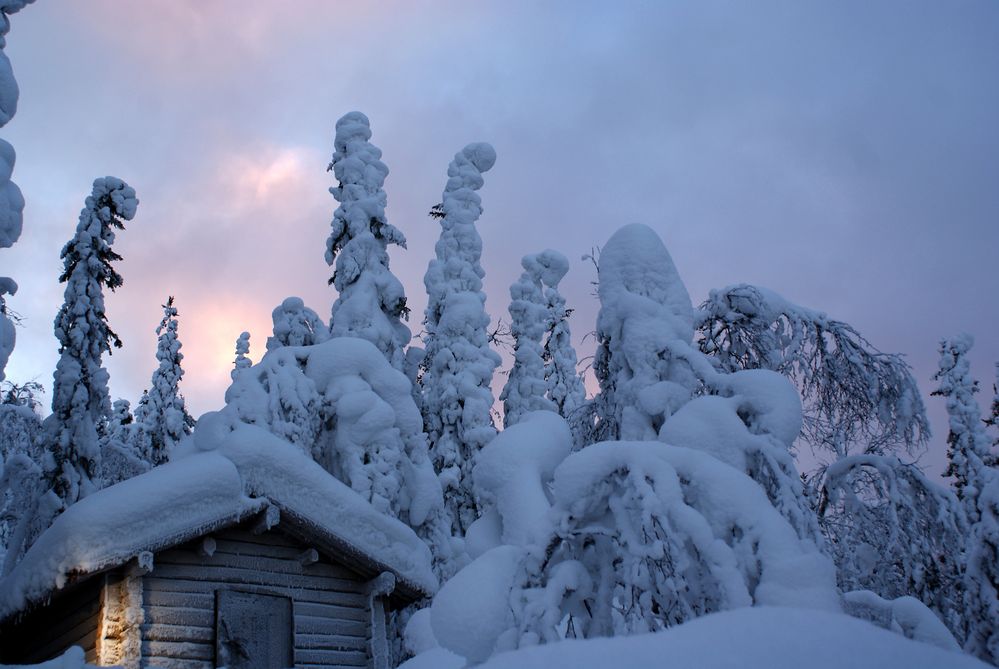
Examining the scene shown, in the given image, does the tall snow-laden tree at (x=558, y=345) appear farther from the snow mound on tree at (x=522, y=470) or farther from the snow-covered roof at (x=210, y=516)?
the snow mound on tree at (x=522, y=470)

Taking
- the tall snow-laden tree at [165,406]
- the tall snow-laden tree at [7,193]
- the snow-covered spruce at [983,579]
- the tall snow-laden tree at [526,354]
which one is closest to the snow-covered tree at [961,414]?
the snow-covered spruce at [983,579]

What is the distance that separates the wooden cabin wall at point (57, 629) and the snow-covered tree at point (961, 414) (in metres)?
18.1

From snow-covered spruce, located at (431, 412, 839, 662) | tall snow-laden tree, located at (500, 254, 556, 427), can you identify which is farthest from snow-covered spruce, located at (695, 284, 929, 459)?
tall snow-laden tree, located at (500, 254, 556, 427)

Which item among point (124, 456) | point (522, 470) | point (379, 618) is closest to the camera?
point (522, 470)

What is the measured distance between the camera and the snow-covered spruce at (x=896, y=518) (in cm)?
1027

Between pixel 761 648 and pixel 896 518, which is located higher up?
pixel 896 518

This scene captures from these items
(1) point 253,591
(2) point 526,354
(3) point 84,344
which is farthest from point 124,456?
(1) point 253,591

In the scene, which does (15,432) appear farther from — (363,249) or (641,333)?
A: (641,333)

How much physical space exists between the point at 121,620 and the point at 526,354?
19.9m

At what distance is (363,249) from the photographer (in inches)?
918

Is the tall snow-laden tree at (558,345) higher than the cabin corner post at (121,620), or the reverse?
the tall snow-laden tree at (558,345)

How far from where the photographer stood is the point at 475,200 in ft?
90.6

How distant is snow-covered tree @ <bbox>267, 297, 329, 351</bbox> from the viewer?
75.2 feet

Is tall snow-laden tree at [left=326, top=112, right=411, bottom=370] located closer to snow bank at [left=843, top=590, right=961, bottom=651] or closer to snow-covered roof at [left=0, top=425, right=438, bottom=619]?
snow-covered roof at [left=0, top=425, right=438, bottom=619]
